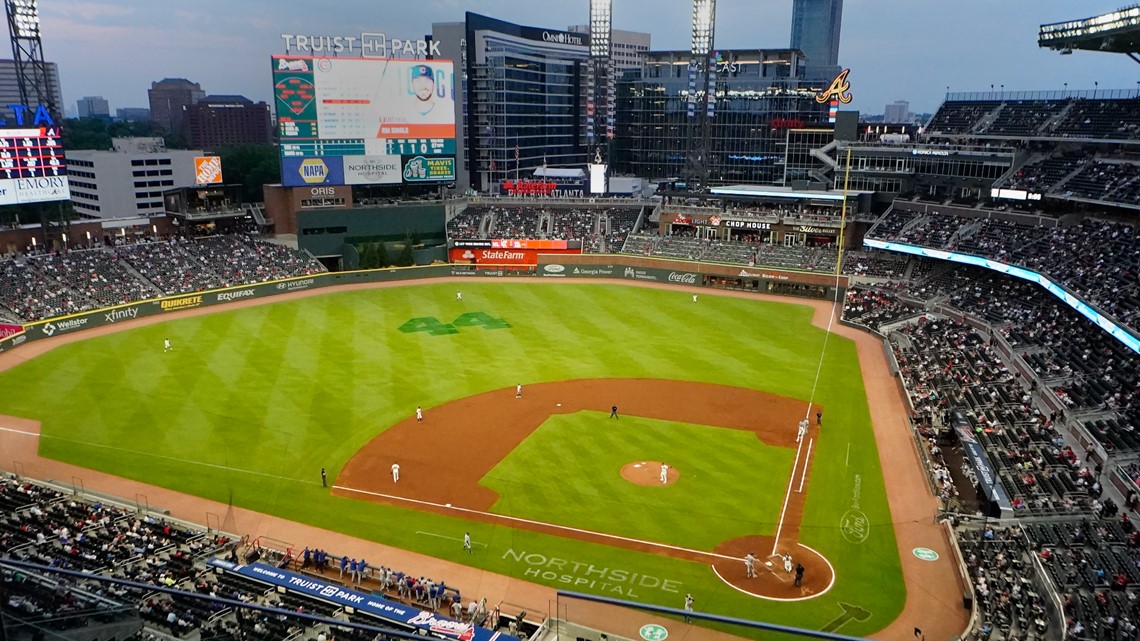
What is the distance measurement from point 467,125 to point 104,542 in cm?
10258

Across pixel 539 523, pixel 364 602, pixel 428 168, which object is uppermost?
pixel 428 168

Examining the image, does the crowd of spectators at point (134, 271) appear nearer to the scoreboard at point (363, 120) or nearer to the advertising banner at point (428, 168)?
the scoreboard at point (363, 120)

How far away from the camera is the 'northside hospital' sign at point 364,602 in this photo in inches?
700

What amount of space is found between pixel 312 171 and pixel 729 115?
62.9 metres

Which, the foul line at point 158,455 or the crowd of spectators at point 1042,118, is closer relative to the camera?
the foul line at point 158,455

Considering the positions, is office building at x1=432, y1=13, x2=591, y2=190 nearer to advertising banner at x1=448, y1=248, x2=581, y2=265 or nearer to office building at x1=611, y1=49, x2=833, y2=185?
office building at x1=611, y1=49, x2=833, y2=185

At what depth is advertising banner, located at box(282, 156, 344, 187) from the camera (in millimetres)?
68000

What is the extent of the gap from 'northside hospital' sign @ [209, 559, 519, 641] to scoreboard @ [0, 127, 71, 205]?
1817 inches

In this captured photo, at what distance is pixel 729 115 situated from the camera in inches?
4299

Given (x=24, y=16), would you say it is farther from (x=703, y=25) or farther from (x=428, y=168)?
(x=703, y=25)

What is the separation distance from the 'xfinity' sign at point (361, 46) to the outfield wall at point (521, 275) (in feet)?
64.3

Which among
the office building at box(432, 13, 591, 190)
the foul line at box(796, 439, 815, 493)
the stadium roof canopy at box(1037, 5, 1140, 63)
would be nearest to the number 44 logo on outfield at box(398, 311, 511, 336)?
the foul line at box(796, 439, 815, 493)

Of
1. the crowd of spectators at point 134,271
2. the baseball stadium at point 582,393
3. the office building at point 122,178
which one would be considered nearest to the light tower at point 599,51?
the baseball stadium at point 582,393

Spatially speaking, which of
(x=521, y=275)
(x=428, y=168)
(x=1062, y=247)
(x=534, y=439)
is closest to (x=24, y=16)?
(x=428, y=168)
